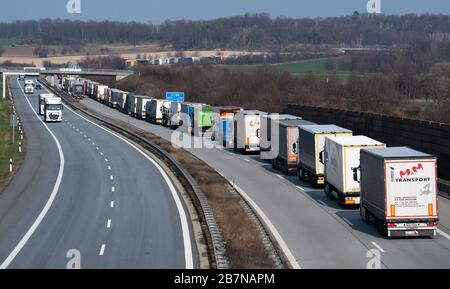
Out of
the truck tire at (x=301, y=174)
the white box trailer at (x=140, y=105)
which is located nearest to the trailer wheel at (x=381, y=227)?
the truck tire at (x=301, y=174)

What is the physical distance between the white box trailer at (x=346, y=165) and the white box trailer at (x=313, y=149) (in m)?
3.26

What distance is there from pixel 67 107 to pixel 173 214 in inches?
3324

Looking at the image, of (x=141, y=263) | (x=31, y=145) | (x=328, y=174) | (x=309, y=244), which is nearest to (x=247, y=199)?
(x=328, y=174)

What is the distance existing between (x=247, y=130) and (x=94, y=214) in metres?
21.7

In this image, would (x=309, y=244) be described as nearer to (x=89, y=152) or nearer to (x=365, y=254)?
(x=365, y=254)

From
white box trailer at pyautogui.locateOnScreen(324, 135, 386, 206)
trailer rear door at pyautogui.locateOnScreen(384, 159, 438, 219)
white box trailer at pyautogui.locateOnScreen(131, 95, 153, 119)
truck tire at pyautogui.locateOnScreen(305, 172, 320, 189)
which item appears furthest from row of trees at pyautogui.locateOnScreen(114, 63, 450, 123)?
trailer rear door at pyautogui.locateOnScreen(384, 159, 438, 219)

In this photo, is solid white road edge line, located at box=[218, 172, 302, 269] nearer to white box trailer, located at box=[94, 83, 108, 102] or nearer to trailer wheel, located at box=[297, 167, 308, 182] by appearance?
trailer wheel, located at box=[297, 167, 308, 182]

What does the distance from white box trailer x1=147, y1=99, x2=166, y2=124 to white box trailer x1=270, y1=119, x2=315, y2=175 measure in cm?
3526

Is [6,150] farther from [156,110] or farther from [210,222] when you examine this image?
[210,222]

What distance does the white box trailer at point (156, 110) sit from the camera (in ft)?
255

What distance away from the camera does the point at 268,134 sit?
149ft

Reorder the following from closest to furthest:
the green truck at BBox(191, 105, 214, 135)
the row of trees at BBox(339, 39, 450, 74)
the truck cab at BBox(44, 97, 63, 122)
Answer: the green truck at BBox(191, 105, 214, 135), the truck cab at BBox(44, 97, 63, 122), the row of trees at BBox(339, 39, 450, 74)

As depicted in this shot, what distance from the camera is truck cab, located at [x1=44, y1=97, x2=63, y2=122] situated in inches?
3189

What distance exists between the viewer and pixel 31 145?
57656 mm
